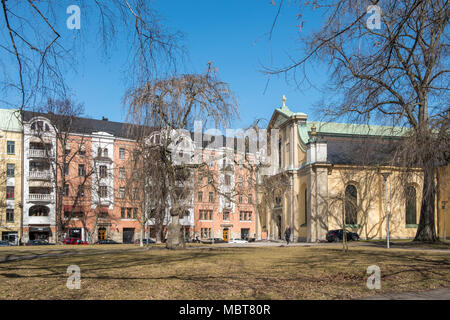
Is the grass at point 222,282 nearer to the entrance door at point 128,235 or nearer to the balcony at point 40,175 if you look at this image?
the balcony at point 40,175

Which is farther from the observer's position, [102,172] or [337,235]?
[102,172]

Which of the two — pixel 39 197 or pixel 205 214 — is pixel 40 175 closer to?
pixel 39 197

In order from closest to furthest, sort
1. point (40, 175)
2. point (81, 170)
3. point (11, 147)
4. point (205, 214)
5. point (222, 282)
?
point (222, 282) → point (11, 147) → point (40, 175) → point (81, 170) → point (205, 214)

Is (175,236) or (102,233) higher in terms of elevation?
(175,236)

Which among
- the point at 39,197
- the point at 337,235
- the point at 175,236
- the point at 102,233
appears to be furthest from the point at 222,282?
the point at 102,233

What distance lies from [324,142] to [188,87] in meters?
25.4

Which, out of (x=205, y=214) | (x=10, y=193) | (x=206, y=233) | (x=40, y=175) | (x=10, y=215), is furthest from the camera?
(x=205, y=214)

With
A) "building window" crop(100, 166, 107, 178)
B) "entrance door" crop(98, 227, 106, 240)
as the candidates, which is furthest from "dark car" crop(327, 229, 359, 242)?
"entrance door" crop(98, 227, 106, 240)

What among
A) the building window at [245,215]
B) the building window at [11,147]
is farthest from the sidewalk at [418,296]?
the building window at [245,215]

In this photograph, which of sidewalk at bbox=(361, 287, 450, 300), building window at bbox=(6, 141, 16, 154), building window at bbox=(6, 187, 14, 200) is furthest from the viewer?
building window at bbox=(6, 141, 16, 154)

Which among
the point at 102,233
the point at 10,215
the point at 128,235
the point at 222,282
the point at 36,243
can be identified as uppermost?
the point at 222,282

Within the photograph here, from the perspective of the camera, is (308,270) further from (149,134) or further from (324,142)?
(324,142)

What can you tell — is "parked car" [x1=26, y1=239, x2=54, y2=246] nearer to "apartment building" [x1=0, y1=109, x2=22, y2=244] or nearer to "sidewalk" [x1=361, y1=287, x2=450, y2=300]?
"apartment building" [x1=0, y1=109, x2=22, y2=244]

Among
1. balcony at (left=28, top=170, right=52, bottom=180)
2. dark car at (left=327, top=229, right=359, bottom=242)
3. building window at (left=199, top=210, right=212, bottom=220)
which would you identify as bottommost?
dark car at (left=327, top=229, right=359, bottom=242)
